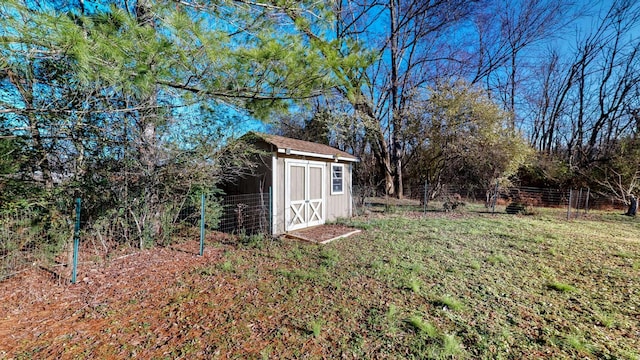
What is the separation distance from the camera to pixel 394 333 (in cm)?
259

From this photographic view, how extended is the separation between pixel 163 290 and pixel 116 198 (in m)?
2.07

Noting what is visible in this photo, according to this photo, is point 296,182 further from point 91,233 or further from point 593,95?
point 593,95

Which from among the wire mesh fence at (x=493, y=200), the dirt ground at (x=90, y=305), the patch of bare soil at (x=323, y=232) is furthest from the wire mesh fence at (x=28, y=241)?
the wire mesh fence at (x=493, y=200)

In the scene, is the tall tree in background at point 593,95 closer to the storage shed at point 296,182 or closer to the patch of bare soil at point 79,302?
the storage shed at point 296,182

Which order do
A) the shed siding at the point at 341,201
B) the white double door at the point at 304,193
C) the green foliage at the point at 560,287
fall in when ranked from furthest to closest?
the shed siding at the point at 341,201 → the white double door at the point at 304,193 → the green foliage at the point at 560,287

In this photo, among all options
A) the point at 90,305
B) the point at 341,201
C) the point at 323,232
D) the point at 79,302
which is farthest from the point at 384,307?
the point at 341,201

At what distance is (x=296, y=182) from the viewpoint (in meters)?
7.18

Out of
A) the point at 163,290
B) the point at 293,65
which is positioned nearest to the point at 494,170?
the point at 293,65

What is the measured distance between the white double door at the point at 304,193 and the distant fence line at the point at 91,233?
0.71 m

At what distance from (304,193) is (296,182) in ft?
1.47

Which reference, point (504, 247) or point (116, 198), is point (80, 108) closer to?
point (116, 198)

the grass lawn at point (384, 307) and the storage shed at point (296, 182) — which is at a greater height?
the storage shed at point (296, 182)

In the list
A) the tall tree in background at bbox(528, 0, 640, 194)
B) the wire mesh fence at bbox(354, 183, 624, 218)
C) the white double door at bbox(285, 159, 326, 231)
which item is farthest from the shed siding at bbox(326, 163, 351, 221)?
the tall tree in background at bbox(528, 0, 640, 194)

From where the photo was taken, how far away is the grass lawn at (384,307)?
239 centimetres
